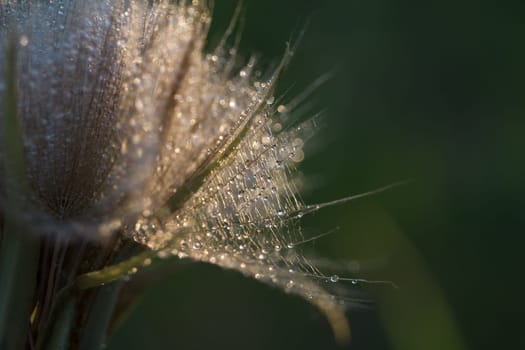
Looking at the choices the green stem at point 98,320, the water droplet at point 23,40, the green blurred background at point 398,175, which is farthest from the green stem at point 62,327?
the green blurred background at point 398,175

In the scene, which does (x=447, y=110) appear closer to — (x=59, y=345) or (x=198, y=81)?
(x=198, y=81)

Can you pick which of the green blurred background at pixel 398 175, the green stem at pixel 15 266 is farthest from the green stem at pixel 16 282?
the green blurred background at pixel 398 175

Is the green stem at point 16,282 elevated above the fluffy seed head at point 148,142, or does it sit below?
below

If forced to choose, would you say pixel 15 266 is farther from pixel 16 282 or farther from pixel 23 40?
pixel 23 40

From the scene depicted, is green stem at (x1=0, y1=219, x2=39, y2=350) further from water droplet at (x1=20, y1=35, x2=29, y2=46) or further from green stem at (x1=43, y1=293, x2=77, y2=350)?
water droplet at (x1=20, y1=35, x2=29, y2=46)

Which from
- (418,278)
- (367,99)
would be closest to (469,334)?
(418,278)

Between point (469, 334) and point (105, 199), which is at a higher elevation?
point (105, 199)

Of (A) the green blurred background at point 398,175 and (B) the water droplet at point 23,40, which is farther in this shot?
(A) the green blurred background at point 398,175

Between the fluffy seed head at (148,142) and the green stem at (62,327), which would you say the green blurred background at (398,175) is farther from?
the green stem at (62,327)

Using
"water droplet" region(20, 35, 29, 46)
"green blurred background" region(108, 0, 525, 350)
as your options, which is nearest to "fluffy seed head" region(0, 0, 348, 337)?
"water droplet" region(20, 35, 29, 46)
